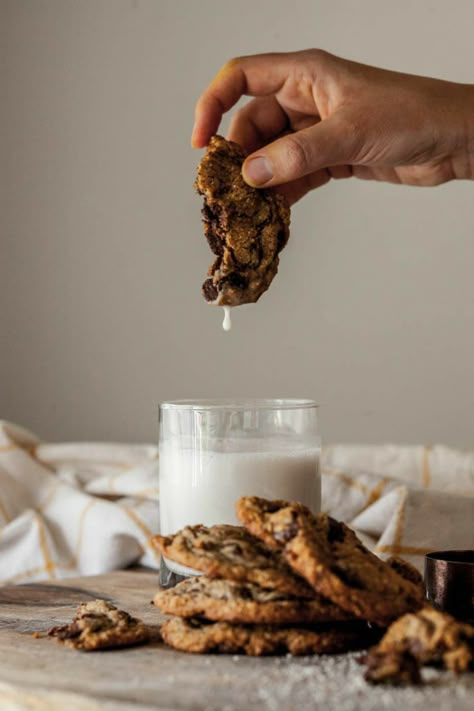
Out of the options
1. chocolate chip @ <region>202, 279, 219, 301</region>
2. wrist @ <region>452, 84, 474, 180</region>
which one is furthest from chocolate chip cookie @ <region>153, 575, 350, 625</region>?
wrist @ <region>452, 84, 474, 180</region>

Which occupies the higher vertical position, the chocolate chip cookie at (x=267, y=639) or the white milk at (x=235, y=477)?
the white milk at (x=235, y=477)

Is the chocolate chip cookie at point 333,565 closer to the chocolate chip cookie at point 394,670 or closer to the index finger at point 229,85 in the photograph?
the chocolate chip cookie at point 394,670

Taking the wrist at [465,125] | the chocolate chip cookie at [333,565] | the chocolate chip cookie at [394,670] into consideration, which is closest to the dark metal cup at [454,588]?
the chocolate chip cookie at [333,565]

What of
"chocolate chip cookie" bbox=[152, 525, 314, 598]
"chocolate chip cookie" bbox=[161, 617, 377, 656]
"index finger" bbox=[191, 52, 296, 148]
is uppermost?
"index finger" bbox=[191, 52, 296, 148]

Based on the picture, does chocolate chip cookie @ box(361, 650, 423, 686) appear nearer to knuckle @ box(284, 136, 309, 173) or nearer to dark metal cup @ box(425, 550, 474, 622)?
dark metal cup @ box(425, 550, 474, 622)

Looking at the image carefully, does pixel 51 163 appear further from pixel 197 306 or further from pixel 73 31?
pixel 197 306

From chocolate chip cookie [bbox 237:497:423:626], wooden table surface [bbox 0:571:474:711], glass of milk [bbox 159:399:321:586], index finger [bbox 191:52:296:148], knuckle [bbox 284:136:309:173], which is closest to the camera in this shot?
wooden table surface [bbox 0:571:474:711]
